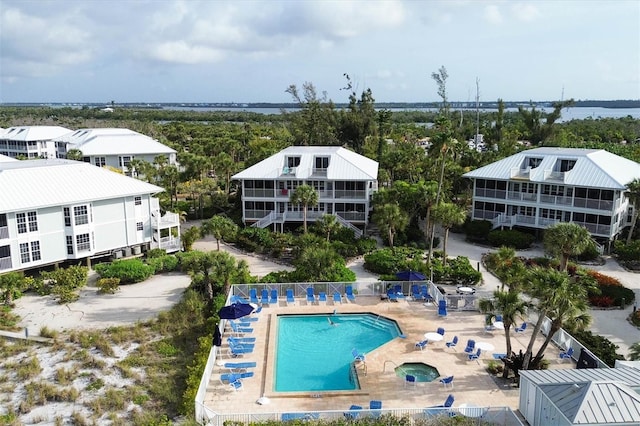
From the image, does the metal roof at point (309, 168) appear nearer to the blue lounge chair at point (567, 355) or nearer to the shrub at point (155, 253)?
the shrub at point (155, 253)

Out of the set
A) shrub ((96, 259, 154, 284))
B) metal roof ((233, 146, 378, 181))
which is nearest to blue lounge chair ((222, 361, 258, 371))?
shrub ((96, 259, 154, 284))

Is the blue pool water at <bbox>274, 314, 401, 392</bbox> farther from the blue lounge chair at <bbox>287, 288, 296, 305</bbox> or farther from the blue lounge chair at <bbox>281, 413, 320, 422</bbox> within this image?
the blue lounge chair at <bbox>281, 413, 320, 422</bbox>

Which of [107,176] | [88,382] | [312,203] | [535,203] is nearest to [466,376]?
[88,382]

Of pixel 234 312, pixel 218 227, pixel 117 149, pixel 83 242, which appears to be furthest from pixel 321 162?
pixel 117 149

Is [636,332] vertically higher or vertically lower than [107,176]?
lower

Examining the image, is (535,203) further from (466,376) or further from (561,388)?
(561,388)

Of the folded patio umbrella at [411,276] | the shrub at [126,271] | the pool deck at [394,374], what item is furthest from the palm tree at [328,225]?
the shrub at [126,271]
